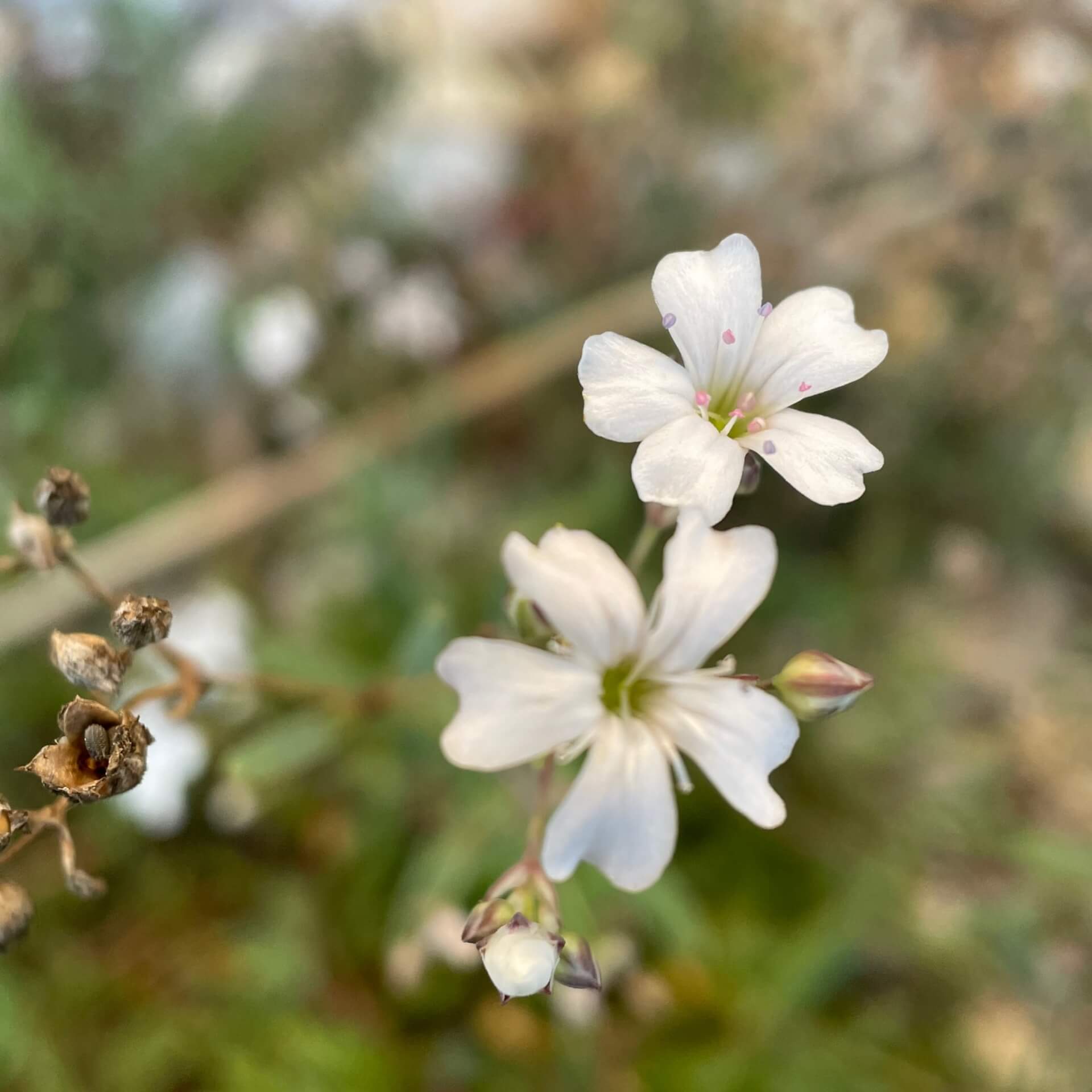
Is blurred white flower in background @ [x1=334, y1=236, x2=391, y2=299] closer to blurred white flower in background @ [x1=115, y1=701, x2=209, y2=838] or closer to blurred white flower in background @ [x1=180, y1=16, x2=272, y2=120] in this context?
blurred white flower in background @ [x1=180, y1=16, x2=272, y2=120]

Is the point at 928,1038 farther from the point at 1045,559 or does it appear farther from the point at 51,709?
the point at 51,709

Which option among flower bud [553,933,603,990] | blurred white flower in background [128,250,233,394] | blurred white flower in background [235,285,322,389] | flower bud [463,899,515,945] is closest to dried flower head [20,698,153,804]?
flower bud [463,899,515,945]

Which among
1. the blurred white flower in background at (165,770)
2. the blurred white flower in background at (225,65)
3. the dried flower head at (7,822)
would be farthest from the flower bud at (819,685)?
the blurred white flower in background at (225,65)

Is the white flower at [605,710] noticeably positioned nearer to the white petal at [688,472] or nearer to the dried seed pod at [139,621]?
the white petal at [688,472]

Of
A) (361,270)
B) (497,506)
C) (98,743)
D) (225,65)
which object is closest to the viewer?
(98,743)

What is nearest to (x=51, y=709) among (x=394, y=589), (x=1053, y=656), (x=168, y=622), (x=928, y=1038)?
(x=394, y=589)

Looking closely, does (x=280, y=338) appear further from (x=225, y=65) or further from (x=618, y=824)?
Result: (x=618, y=824)

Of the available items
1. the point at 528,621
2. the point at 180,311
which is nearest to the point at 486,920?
the point at 528,621
